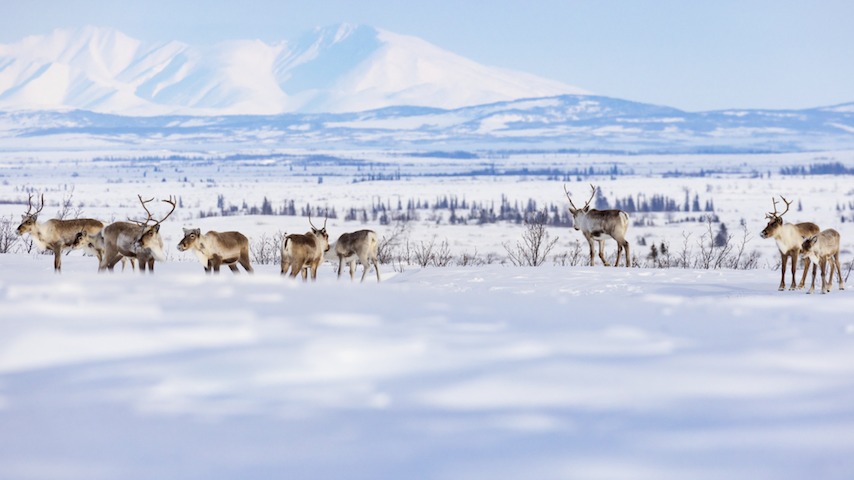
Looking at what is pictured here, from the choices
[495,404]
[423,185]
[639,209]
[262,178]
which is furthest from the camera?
[262,178]

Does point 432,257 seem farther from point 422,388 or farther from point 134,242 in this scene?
point 422,388

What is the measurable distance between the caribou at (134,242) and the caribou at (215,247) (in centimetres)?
43

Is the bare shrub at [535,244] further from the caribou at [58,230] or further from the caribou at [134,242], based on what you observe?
the caribou at [58,230]

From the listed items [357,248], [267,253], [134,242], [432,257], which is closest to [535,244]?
[432,257]

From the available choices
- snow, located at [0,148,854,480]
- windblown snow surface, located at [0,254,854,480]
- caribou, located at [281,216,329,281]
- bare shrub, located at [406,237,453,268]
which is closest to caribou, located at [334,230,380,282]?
caribou, located at [281,216,329,281]

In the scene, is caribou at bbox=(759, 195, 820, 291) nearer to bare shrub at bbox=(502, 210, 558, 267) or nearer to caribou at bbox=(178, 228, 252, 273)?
caribou at bbox=(178, 228, 252, 273)

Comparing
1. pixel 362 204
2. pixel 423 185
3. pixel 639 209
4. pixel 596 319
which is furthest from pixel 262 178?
pixel 596 319

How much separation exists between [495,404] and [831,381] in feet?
6.71

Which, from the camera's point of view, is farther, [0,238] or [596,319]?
[0,238]

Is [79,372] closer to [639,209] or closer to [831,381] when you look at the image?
[831,381]

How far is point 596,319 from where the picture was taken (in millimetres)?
9359

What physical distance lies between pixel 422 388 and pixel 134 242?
6.33 metres

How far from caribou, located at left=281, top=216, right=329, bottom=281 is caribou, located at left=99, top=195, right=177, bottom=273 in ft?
4.17

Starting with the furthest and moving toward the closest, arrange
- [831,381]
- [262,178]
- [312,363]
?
→ [262,178] < [312,363] < [831,381]
